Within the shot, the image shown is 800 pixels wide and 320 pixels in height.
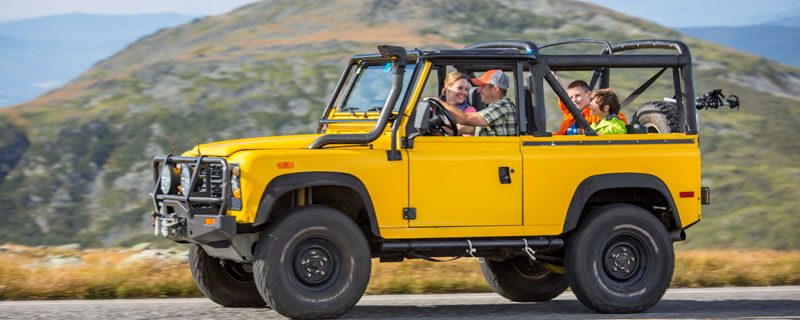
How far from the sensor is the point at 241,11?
11638cm

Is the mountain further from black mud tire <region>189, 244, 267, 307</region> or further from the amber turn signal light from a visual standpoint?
the amber turn signal light

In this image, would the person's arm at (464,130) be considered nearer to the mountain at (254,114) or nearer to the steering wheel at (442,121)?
the steering wheel at (442,121)

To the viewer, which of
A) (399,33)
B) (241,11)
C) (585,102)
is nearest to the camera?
(585,102)

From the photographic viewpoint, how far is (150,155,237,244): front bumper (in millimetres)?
6656

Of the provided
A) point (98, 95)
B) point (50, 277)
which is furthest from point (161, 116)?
point (50, 277)

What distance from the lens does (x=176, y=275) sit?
9.40 metres

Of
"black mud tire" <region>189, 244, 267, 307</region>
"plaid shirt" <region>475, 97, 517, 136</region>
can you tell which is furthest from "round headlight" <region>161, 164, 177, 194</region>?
"plaid shirt" <region>475, 97, 517, 136</region>

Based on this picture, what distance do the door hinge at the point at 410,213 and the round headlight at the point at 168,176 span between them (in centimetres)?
180

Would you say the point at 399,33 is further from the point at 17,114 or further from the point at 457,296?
the point at 457,296

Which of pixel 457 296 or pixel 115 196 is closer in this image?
pixel 457 296

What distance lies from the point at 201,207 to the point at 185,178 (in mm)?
273

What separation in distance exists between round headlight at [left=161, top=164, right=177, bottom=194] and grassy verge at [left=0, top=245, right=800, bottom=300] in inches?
77.6

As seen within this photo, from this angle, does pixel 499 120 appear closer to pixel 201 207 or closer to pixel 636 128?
pixel 636 128

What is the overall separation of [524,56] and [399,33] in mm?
90978
